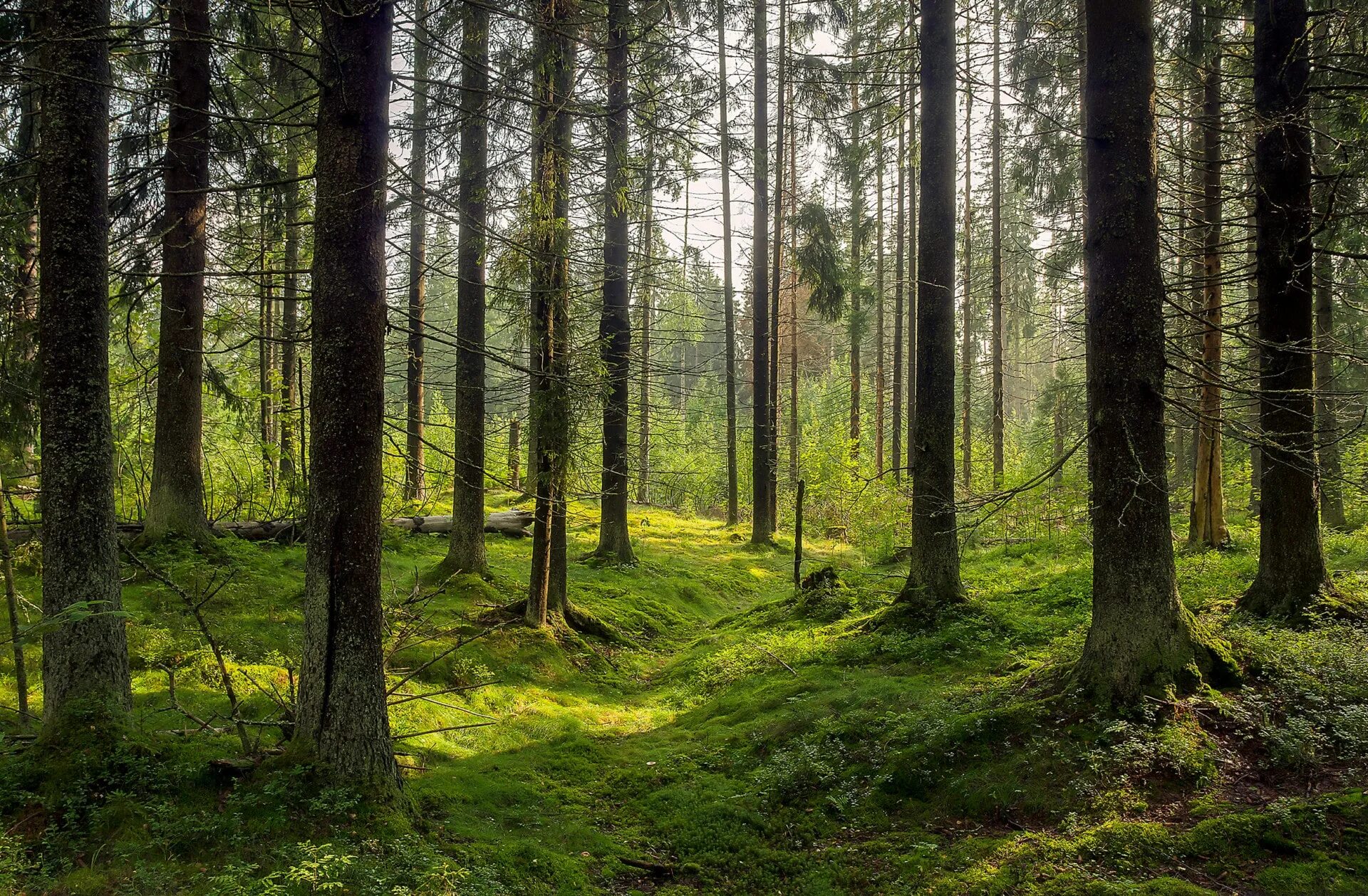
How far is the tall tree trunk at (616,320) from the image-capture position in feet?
34.3

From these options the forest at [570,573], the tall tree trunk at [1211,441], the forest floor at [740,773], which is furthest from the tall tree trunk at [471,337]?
the tall tree trunk at [1211,441]

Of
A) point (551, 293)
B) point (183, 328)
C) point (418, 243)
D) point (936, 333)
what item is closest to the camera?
point (551, 293)

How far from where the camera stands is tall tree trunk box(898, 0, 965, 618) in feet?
28.2

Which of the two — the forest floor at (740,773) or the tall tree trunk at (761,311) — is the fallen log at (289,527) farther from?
the tall tree trunk at (761,311)

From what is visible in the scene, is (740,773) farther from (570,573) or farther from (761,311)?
(761,311)

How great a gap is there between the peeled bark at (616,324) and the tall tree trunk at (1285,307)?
7.18 m

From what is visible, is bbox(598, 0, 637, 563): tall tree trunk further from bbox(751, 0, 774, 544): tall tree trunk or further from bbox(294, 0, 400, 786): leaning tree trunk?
bbox(751, 0, 774, 544): tall tree trunk

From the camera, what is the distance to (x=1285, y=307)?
674cm

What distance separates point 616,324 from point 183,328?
6.39 m

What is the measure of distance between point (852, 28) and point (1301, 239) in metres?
15.1

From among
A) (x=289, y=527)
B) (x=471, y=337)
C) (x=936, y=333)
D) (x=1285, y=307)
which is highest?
(x=471, y=337)

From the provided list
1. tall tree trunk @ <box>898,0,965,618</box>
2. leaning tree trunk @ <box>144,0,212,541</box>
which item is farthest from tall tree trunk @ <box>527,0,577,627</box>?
tall tree trunk @ <box>898,0,965,618</box>

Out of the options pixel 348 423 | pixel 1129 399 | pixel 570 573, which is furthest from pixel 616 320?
pixel 1129 399

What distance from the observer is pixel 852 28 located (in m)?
18.1
